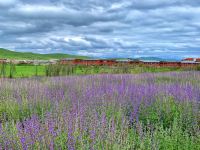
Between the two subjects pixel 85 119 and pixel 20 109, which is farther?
pixel 20 109

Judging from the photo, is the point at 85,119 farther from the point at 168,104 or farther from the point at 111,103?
Answer: the point at 168,104

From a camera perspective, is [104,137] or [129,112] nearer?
[104,137]

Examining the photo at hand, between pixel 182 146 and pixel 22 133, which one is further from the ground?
pixel 22 133

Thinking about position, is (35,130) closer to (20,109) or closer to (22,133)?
(22,133)

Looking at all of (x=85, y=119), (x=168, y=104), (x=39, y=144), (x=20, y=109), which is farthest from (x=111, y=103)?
(x=39, y=144)

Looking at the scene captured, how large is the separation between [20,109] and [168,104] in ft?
8.86

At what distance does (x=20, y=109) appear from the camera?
5621mm

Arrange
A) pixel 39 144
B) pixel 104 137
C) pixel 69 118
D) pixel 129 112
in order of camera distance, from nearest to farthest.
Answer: pixel 39 144 < pixel 104 137 < pixel 69 118 < pixel 129 112

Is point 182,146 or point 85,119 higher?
point 85,119

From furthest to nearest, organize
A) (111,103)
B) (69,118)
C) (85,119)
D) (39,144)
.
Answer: (111,103) → (85,119) → (69,118) → (39,144)

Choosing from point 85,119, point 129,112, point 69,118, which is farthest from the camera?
point 129,112

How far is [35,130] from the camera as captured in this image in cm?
321

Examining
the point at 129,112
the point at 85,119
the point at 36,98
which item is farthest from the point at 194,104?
the point at 36,98

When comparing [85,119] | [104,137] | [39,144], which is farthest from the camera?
[85,119]
